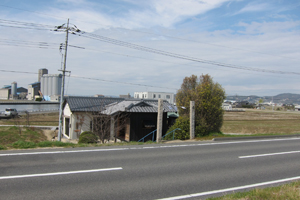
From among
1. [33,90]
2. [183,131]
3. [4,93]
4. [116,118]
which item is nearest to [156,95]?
[116,118]

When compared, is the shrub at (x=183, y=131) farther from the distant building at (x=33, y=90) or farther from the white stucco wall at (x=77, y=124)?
the distant building at (x=33, y=90)

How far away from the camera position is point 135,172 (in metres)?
7.57

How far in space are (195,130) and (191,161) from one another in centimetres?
790

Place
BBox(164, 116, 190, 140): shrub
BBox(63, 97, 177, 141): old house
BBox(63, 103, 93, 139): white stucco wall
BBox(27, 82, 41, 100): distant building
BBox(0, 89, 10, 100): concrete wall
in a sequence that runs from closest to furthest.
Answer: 1. BBox(164, 116, 190, 140): shrub
2. BBox(63, 97, 177, 141): old house
3. BBox(63, 103, 93, 139): white stucco wall
4. BBox(27, 82, 41, 100): distant building
5. BBox(0, 89, 10, 100): concrete wall

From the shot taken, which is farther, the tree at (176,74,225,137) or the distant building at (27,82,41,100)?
the distant building at (27,82,41,100)

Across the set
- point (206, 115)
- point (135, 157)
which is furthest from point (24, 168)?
point (206, 115)

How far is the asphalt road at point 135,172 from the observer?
5.93m

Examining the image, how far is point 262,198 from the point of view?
5.51 metres

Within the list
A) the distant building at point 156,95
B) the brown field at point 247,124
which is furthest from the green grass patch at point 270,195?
the distant building at point 156,95

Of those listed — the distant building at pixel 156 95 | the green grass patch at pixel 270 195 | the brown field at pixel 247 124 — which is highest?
the distant building at pixel 156 95

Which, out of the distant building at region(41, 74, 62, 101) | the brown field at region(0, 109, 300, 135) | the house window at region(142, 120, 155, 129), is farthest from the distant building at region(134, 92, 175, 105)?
the distant building at region(41, 74, 62, 101)

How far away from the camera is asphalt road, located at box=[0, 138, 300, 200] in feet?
19.5

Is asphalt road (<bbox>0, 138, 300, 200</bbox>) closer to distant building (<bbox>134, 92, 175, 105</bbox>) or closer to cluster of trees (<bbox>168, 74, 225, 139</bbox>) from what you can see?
cluster of trees (<bbox>168, 74, 225, 139</bbox>)

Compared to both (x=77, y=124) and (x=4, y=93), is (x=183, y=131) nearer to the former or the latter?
(x=77, y=124)
